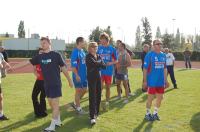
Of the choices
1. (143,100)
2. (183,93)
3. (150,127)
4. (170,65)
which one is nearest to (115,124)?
(150,127)

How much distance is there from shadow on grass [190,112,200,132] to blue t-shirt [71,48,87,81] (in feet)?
9.38

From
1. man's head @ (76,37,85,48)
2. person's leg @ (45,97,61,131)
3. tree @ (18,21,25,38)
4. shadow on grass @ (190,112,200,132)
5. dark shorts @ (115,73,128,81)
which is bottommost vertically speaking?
shadow on grass @ (190,112,200,132)

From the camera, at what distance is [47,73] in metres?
7.54

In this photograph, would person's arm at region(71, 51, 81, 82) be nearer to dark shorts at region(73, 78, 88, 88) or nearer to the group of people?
the group of people

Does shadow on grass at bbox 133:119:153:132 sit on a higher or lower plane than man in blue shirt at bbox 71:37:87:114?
lower

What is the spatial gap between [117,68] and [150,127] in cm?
450

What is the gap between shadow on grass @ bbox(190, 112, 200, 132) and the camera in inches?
319

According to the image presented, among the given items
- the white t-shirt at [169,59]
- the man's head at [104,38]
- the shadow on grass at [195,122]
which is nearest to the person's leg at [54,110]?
the man's head at [104,38]

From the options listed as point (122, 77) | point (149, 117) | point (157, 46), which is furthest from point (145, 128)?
point (122, 77)

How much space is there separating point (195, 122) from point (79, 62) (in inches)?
125

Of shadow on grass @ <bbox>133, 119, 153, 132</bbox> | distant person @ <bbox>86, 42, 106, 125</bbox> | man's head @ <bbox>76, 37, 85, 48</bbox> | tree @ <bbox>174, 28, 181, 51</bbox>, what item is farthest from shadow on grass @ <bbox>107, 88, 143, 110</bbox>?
tree @ <bbox>174, 28, 181, 51</bbox>

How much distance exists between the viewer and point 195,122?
28.6 ft

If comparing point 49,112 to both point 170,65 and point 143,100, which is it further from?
point 170,65

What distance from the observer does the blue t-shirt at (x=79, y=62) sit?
9.01 meters
